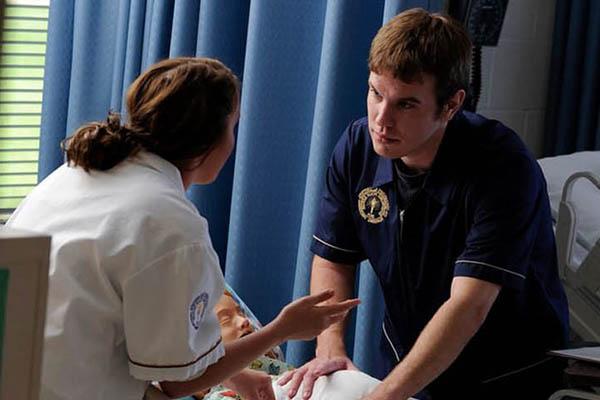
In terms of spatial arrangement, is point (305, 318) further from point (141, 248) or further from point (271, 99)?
point (271, 99)

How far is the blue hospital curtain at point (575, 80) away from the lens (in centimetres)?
310

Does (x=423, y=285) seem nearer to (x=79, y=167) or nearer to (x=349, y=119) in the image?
(x=349, y=119)

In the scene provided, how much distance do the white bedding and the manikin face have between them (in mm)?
884

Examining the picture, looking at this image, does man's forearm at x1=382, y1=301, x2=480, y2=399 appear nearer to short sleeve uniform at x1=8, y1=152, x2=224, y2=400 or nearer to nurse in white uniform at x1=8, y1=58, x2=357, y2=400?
nurse in white uniform at x1=8, y1=58, x2=357, y2=400

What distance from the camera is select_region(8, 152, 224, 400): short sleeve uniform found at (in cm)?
140

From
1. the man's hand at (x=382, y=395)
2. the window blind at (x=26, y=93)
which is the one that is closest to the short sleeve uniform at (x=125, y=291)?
the man's hand at (x=382, y=395)

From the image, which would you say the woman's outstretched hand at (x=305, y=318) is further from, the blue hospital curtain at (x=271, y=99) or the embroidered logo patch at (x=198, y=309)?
the blue hospital curtain at (x=271, y=99)

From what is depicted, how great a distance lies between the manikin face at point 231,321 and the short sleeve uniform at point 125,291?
736mm

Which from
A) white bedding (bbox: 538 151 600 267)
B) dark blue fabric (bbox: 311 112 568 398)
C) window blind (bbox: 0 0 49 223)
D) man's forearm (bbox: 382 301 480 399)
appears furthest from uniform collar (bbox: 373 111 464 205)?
window blind (bbox: 0 0 49 223)

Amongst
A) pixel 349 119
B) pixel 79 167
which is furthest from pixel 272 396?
pixel 349 119

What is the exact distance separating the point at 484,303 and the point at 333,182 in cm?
44

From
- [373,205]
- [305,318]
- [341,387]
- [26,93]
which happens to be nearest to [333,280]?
[373,205]

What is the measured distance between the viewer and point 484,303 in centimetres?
190

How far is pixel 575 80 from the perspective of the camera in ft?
10.4
